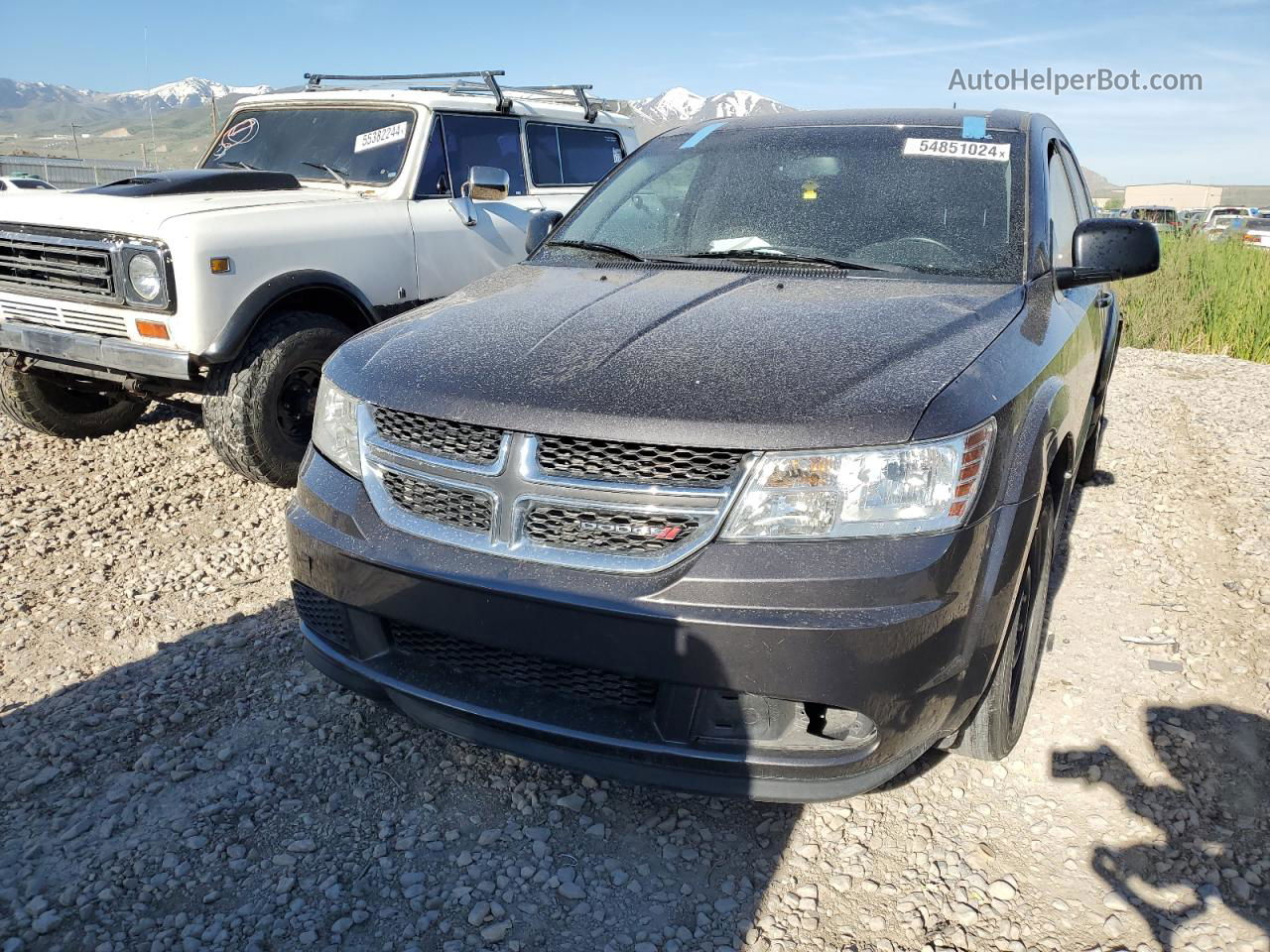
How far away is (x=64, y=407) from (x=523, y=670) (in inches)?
177

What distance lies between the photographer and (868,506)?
1940mm

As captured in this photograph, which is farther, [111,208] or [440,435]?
[111,208]

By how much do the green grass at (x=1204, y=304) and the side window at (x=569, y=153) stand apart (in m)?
5.49

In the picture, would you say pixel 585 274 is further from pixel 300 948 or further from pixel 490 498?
pixel 300 948

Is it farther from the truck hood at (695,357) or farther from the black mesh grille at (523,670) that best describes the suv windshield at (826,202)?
the black mesh grille at (523,670)

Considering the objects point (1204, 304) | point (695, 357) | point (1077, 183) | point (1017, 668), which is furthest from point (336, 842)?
point (1204, 304)

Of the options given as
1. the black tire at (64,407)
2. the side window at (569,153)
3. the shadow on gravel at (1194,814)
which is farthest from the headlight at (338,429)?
the side window at (569,153)

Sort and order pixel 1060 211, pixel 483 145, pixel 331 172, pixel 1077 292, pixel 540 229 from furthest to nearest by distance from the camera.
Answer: pixel 483 145
pixel 331 172
pixel 540 229
pixel 1060 211
pixel 1077 292

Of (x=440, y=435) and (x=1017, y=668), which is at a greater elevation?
(x=440, y=435)

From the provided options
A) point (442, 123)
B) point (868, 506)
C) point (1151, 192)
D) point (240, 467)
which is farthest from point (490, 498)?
point (1151, 192)

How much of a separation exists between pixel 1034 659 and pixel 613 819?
1.29 metres

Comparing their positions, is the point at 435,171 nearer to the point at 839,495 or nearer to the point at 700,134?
the point at 700,134

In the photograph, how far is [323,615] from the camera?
2.43 meters

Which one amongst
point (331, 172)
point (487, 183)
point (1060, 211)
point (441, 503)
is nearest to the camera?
point (441, 503)
